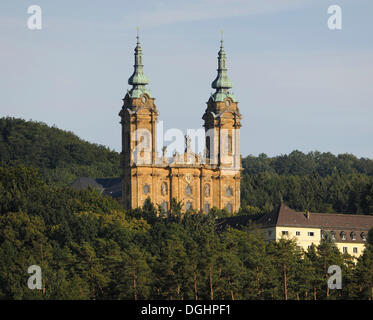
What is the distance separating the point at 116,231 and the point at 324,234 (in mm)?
20754

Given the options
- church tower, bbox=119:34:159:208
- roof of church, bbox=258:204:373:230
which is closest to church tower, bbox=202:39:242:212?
church tower, bbox=119:34:159:208

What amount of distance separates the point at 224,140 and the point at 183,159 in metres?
5.18

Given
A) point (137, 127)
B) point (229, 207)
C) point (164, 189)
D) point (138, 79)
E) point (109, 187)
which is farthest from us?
point (109, 187)

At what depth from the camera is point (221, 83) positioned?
18438 centimetres

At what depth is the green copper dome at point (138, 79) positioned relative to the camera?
589 ft

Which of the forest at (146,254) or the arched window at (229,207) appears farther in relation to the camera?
the arched window at (229,207)

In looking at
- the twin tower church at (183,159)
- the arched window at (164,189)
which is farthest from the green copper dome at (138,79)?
the arched window at (164,189)

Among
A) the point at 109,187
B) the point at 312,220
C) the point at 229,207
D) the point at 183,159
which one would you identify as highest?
the point at 183,159

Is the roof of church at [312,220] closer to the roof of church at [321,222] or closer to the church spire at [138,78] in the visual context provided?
the roof of church at [321,222]

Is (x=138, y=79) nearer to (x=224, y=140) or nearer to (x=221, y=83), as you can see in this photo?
(x=221, y=83)

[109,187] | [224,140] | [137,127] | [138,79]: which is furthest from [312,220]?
[109,187]

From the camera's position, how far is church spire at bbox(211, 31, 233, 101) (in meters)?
184

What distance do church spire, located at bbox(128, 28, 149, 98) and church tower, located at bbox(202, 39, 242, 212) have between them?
851cm
